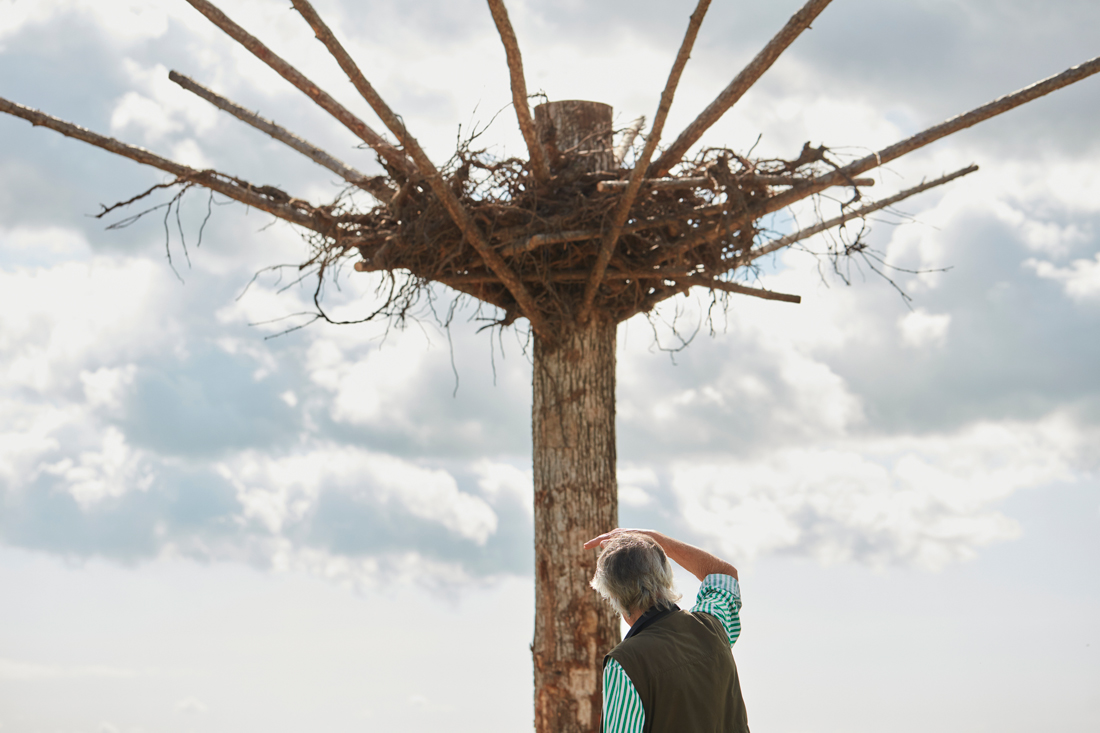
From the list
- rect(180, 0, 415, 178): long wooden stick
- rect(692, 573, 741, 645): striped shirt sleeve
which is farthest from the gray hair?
rect(180, 0, 415, 178): long wooden stick

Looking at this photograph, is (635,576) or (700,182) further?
(700,182)

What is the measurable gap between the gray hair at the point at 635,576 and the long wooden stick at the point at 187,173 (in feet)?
9.79

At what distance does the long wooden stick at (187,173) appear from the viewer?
388 cm

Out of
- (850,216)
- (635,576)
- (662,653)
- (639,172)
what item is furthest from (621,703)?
(850,216)

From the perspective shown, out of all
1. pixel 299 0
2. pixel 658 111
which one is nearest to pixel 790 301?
pixel 658 111

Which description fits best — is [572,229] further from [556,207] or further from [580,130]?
[580,130]

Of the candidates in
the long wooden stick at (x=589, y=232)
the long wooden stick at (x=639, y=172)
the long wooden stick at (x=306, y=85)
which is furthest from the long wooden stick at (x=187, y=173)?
the long wooden stick at (x=639, y=172)

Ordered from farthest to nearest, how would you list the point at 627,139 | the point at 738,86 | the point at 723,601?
the point at 627,139 < the point at 738,86 < the point at 723,601

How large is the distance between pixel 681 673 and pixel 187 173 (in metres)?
3.52

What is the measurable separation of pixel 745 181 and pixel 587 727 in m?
2.77

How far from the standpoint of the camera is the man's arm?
2576 mm

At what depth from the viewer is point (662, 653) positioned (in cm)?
209

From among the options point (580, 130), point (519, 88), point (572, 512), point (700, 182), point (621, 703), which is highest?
point (580, 130)

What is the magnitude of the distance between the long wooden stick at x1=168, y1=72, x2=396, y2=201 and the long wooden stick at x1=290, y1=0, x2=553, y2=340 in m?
0.70
